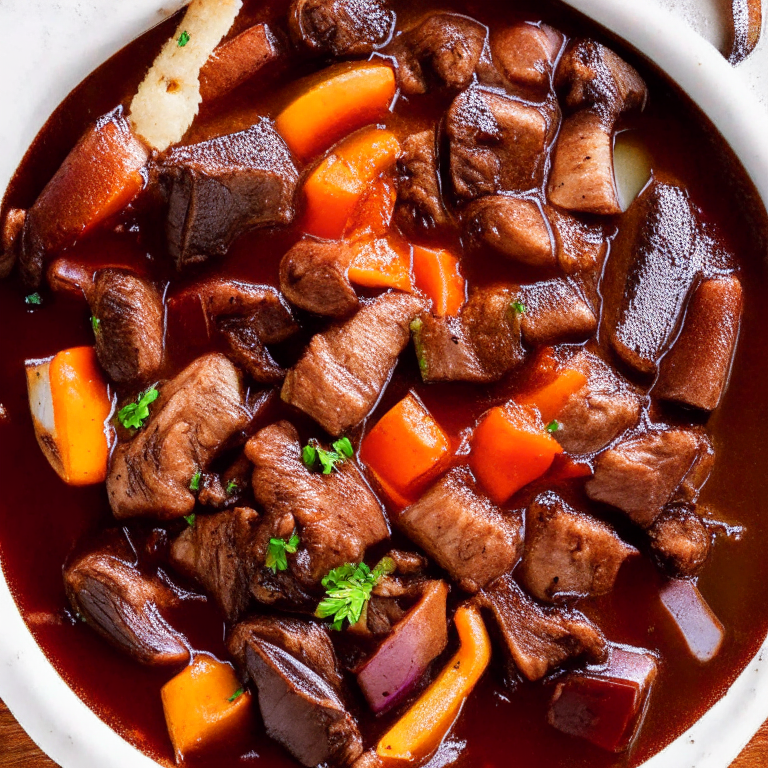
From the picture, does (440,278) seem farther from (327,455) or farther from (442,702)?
(442,702)

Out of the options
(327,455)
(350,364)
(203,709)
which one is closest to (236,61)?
(350,364)

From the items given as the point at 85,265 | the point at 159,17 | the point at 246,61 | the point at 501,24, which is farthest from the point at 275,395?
the point at 501,24

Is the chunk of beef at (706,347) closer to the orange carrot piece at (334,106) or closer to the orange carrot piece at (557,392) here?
the orange carrot piece at (557,392)

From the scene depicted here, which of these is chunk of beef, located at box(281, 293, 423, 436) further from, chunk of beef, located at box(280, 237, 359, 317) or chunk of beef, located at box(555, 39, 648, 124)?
chunk of beef, located at box(555, 39, 648, 124)

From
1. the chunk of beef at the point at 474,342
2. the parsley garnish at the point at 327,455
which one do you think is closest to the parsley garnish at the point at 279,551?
the parsley garnish at the point at 327,455

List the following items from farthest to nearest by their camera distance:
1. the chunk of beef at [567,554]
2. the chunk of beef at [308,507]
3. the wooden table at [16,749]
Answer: the wooden table at [16,749] < the chunk of beef at [567,554] < the chunk of beef at [308,507]

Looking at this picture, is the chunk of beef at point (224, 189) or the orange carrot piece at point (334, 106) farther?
the orange carrot piece at point (334, 106)
